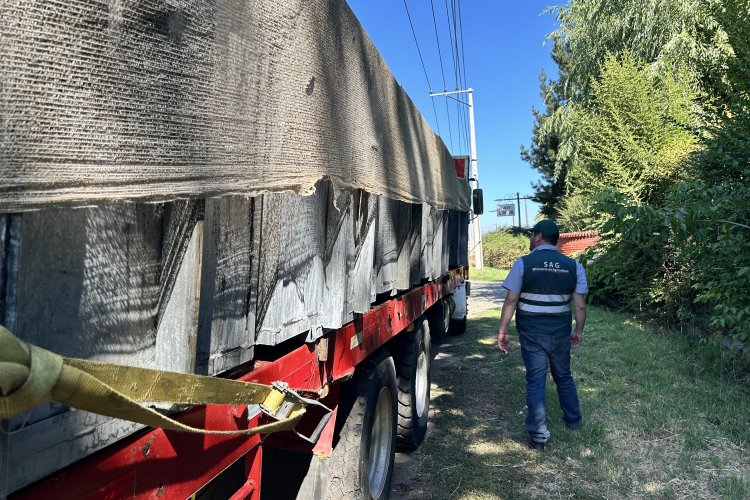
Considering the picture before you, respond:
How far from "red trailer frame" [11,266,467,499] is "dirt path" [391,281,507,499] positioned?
1.59 m

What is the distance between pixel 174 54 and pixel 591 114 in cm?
1311

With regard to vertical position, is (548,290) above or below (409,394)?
above

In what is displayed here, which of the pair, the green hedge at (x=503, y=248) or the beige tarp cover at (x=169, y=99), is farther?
the green hedge at (x=503, y=248)

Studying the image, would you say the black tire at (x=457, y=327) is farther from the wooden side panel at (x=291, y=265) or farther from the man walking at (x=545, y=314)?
the wooden side panel at (x=291, y=265)

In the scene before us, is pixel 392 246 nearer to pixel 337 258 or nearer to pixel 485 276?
pixel 337 258

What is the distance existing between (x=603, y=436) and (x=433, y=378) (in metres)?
2.43

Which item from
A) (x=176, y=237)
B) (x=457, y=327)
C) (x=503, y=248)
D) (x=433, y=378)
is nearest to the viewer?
(x=176, y=237)

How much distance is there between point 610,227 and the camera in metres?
4.33

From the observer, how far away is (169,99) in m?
1.12

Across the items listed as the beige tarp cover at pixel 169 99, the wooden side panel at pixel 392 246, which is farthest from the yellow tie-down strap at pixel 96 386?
the wooden side panel at pixel 392 246

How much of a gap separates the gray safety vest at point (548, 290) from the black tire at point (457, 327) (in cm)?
435

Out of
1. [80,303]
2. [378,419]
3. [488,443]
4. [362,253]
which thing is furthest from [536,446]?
[80,303]

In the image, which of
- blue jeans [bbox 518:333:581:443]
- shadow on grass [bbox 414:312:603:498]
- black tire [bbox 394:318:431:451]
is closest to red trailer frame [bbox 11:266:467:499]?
black tire [bbox 394:318:431:451]

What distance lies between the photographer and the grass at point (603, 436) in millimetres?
3660
